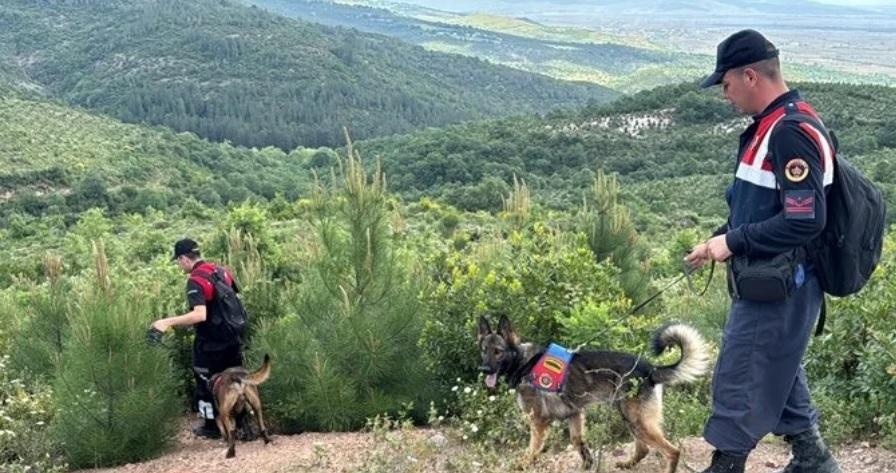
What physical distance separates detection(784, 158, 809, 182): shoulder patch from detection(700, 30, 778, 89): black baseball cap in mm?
463

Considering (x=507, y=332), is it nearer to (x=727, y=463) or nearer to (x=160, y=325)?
(x=727, y=463)

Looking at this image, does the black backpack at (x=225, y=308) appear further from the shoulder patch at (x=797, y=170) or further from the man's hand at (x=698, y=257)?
the shoulder patch at (x=797, y=170)

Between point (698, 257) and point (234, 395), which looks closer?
point (698, 257)

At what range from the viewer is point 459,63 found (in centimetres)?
15325

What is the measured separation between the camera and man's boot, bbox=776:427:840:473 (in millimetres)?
4156

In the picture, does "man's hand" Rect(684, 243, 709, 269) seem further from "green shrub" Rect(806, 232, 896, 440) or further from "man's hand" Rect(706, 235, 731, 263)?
"green shrub" Rect(806, 232, 896, 440)

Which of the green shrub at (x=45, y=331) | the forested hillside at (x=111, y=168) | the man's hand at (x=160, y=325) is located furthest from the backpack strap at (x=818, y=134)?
the forested hillside at (x=111, y=168)

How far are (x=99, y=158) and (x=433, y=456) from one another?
60.5 metres

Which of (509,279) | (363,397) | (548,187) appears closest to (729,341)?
(509,279)

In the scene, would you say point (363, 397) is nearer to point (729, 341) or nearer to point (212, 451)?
point (212, 451)

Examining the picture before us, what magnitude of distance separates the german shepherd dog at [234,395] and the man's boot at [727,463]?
3623mm

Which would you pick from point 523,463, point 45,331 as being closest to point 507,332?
point 523,463

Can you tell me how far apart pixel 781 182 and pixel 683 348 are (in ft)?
4.73

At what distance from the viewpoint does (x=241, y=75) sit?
395 ft
